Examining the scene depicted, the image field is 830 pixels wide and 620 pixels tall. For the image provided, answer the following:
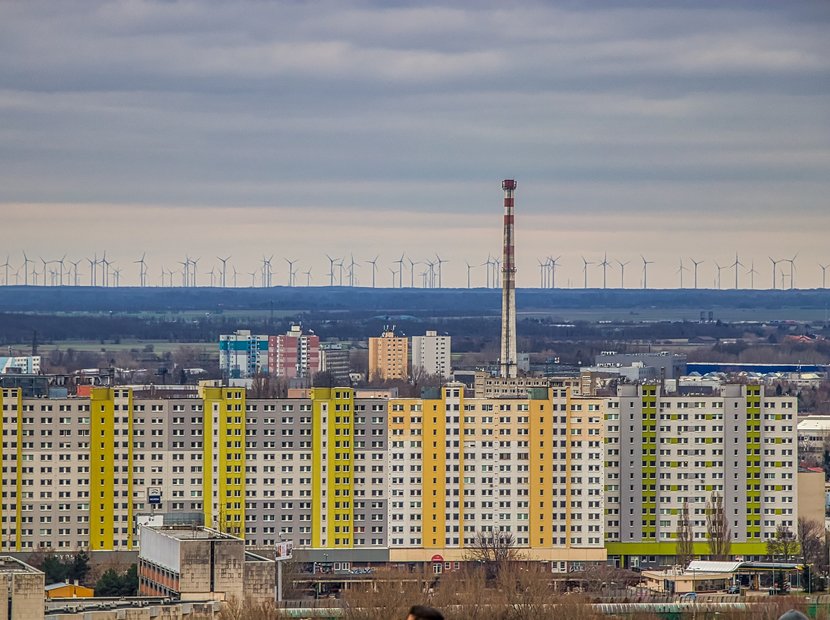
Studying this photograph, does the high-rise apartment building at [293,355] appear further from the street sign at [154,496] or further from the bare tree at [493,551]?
the bare tree at [493,551]

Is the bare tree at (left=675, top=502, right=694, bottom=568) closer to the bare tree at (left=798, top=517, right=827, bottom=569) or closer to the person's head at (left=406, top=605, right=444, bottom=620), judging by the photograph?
the bare tree at (left=798, top=517, right=827, bottom=569)

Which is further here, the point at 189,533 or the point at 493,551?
the point at 493,551

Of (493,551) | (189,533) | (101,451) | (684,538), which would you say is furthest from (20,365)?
(189,533)

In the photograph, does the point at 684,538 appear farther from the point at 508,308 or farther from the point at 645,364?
the point at 645,364

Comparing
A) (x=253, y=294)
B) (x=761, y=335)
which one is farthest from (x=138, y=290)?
(x=761, y=335)

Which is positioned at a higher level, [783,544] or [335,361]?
[335,361]

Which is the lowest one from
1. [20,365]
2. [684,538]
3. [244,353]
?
[684,538]
